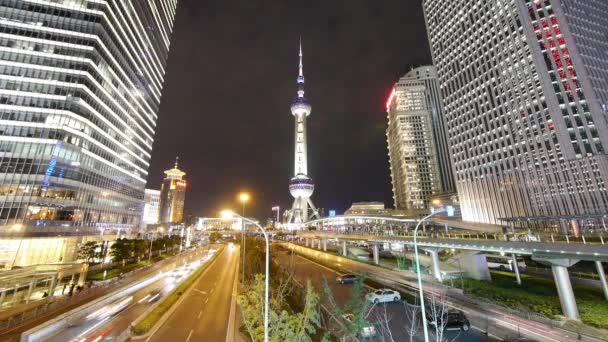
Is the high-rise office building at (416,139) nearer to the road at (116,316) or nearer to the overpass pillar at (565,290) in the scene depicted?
the overpass pillar at (565,290)

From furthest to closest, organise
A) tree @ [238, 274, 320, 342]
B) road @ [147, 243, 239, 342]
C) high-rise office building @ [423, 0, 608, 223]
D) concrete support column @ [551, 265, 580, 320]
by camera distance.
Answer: high-rise office building @ [423, 0, 608, 223] < concrete support column @ [551, 265, 580, 320] < road @ [147, 243, 239, 342] < tree @ [238, 274, 320, 342]

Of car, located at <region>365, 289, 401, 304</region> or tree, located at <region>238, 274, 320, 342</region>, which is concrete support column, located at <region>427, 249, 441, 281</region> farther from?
tree, located at <region>238, 274, 320, 342</region>

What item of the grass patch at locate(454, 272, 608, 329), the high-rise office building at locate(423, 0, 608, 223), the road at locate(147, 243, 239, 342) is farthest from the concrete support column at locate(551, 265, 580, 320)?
the high-rise office building at locate(423, 0, 608, 223)

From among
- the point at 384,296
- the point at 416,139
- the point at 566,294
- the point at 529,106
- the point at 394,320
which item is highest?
the point at 416,139

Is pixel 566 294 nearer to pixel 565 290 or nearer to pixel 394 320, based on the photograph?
pixel 565 290

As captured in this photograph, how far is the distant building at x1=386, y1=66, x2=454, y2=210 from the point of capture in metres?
160

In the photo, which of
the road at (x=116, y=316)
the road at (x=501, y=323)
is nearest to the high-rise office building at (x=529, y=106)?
the road at (x=501, y=323)

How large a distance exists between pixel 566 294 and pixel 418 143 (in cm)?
14937

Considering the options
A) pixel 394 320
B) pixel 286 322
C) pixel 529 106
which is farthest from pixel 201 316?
pixel 529 106

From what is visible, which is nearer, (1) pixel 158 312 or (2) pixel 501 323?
(2) pixel 501 323

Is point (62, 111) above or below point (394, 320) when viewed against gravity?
above

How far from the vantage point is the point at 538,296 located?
34781mm

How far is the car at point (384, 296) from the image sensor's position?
103 ft

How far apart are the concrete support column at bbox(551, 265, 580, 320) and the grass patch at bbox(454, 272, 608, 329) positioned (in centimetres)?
79
